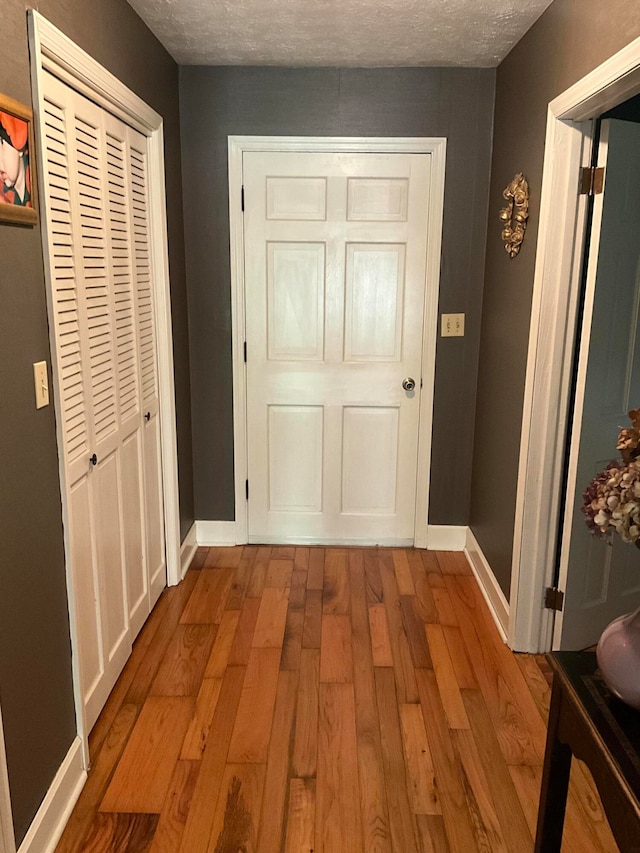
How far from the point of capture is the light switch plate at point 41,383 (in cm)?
162

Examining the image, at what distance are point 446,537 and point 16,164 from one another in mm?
2759

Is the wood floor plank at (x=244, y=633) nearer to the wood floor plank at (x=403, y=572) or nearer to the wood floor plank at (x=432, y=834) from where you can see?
the wood floor plank at (x=403, y=572)

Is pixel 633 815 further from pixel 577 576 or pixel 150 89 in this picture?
pixel 150 89

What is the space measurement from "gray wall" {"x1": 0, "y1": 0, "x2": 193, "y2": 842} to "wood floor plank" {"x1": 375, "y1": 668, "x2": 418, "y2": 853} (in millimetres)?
940

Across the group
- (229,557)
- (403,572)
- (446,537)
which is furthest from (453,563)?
(229,557)

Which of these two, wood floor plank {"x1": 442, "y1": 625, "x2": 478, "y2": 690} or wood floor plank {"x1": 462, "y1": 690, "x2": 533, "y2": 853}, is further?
wood floor plank {"x1": 442, "y1": 625, "x2": 478, "y2": 690}

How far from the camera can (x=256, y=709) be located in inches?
89.5

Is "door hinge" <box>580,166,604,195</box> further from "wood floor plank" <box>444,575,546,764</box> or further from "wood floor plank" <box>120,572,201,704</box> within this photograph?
"wood floor plank" <box>120,572,201,704</box>

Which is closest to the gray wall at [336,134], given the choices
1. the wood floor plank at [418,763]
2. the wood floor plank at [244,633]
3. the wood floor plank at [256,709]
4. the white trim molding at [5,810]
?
the wood floor plank at [244,633]

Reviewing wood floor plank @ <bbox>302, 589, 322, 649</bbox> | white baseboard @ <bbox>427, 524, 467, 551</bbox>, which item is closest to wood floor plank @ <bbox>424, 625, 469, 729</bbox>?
wood floor plank @ <bbox>302, 589, 322, 649</bbox>

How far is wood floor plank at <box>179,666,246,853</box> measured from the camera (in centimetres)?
175

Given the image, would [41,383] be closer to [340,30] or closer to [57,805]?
[57,805]

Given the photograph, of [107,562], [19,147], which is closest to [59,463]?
[107,562]

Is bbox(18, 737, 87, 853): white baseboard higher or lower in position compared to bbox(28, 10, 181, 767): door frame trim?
lower
